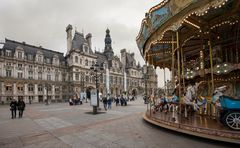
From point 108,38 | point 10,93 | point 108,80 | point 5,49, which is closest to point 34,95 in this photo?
point 10,93

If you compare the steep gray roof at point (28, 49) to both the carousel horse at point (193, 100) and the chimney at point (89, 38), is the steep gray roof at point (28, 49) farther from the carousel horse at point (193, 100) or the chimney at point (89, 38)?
the carousel horse at point (193, 100)

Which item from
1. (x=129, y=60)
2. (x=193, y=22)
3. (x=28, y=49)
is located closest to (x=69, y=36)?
(x=28, y=49)

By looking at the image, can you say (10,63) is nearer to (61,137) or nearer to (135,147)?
(61,137)

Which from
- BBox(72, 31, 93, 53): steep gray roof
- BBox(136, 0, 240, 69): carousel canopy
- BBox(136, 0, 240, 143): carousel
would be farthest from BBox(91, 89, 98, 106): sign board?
BBox(72, 31, 93, 53): steep gray roof

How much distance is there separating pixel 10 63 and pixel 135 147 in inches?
1768

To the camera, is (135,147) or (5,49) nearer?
(135,147)

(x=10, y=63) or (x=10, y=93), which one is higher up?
(x=10, y=63)

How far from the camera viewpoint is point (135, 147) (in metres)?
5.53

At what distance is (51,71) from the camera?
47.7m

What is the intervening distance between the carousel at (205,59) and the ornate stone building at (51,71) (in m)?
30.5

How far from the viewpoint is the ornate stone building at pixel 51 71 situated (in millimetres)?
39750

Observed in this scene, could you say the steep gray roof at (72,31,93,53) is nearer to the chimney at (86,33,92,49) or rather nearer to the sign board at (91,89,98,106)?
the chimney at (86,33,92,49)

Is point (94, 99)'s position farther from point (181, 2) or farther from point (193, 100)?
point (181, 2)

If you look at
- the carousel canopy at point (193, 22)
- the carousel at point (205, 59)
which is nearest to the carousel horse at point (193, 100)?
the carousel at point (205, 59)
